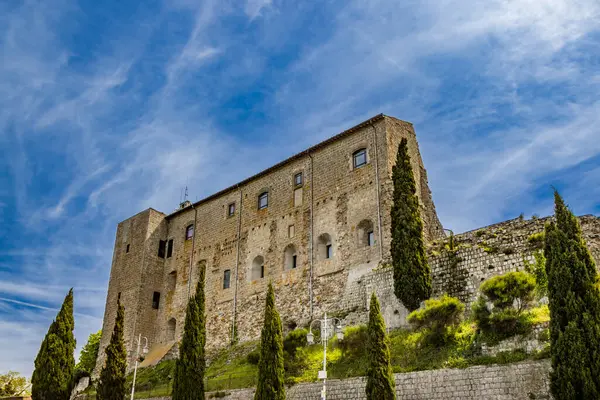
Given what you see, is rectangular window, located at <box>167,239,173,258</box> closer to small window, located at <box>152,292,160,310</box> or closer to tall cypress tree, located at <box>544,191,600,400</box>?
small window, located at <box>152,292,160,310</box>

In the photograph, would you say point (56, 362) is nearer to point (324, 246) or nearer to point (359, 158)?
point (324, 246)

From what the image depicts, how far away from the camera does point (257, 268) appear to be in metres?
34.2

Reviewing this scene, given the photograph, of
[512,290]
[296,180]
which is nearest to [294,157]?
[296,180]

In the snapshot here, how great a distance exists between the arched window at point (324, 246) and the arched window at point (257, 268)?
14.4 ft

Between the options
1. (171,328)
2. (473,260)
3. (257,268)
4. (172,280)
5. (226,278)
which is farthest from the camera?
(172,280)

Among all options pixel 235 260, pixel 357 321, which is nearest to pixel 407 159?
pixel 357 321

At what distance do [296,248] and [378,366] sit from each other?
14.8m

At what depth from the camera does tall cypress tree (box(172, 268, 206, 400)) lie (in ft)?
73.8

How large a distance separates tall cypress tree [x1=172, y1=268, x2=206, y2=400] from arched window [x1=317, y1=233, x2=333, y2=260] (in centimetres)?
778

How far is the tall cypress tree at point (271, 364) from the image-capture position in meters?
19.5

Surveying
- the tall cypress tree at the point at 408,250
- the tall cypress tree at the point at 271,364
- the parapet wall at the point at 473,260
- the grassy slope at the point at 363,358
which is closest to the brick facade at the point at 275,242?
the parapet wall at the point at 473,260

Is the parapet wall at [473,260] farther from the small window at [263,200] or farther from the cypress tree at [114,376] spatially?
the small window at [263,200]

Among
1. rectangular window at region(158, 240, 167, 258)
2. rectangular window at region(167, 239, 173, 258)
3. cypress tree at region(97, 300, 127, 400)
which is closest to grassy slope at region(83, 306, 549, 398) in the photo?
cypress tree at region(97, 300, 127, 400)

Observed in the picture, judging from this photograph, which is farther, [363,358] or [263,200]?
[263,200]
